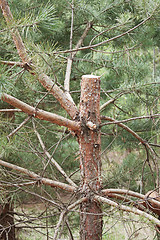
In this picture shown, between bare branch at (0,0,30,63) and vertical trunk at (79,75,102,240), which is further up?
bare branch at (0,0,30,63)

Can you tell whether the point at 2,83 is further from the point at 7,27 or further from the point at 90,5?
the point at 90,5

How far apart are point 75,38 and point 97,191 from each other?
1.26 metres

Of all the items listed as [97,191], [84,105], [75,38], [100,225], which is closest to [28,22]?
[84,105]

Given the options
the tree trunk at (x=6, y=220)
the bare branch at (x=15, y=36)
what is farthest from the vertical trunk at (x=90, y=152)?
the tree trunk at (x=6, y=220)

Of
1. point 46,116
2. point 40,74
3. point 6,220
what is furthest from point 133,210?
point 6,220

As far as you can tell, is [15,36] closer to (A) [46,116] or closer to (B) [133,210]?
(A) [46,116]

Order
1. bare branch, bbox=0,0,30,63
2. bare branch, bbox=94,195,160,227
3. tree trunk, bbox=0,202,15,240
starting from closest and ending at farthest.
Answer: bare branch, bbox=94,195,160,227, bare branch, bbox=0,0,30,63, tree trunk, bbox=0,202,15,240

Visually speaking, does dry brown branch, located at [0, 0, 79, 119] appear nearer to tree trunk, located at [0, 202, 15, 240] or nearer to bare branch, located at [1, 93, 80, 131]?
bare branch, located at [1, 93, 80, 131]

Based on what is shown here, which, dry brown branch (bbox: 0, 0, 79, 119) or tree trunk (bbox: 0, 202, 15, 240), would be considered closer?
dry brown branch (bbox: 0, 0, 79, 119)

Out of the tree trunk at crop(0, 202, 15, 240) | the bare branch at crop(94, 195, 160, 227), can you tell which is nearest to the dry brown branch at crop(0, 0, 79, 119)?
the bare branch at crop(94, 195, 160, 227)

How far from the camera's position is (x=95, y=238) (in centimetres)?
114

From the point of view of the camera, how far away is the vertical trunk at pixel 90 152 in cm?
114

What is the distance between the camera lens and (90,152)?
1.16 metres

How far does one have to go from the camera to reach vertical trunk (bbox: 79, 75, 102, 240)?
1136 mm
